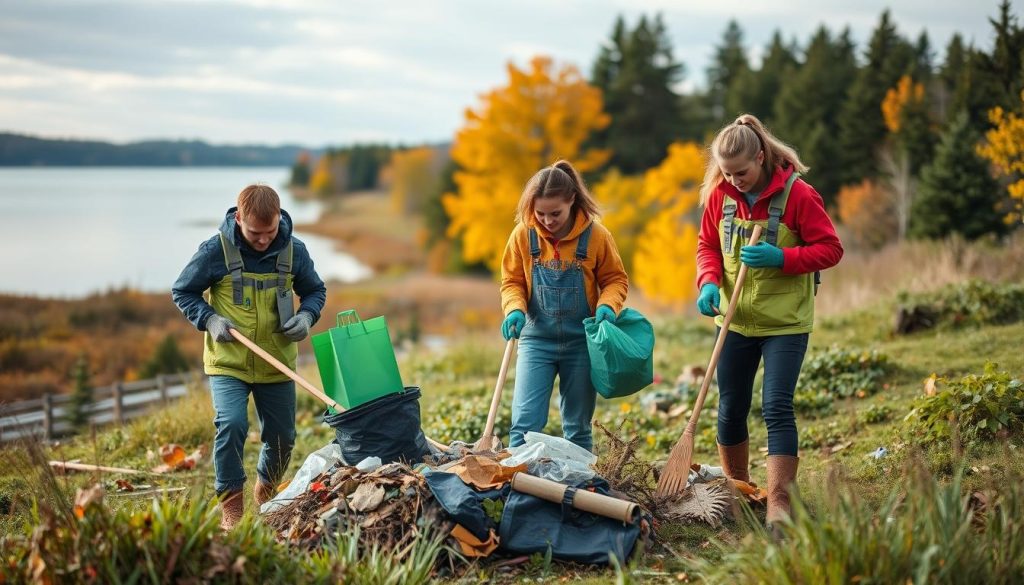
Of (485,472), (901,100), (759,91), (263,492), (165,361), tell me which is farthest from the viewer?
(759,91)

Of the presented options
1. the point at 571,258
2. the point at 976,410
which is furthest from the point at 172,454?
the point at 976,410

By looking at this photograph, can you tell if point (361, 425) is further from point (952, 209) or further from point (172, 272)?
point (172, 272)

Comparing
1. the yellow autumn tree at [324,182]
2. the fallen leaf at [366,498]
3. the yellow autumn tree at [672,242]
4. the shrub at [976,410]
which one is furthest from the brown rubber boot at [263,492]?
the yellow autumn tree at [324,182]

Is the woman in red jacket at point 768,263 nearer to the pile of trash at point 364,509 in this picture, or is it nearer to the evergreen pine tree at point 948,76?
the pile of trash at point 364,509

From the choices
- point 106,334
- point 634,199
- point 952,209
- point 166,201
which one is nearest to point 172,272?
point 106,334

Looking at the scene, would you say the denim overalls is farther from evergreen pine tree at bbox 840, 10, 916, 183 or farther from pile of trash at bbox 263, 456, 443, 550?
evergreen pine tree at bbox 840, 10, 916, 183

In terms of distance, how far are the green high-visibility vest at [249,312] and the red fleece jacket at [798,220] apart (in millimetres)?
2372

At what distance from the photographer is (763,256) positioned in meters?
4.43

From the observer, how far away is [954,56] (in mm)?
22172

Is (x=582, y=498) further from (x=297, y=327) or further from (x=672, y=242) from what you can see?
(x=672, y=242)

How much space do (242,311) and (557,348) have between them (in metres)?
1.81

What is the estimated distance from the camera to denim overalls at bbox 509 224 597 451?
5094 millimetres

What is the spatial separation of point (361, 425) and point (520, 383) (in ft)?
3.15

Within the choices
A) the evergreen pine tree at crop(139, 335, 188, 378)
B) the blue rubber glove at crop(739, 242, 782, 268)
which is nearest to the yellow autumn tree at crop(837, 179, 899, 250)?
the evergreen pine tree at crop(139, 335, 188, 378)
